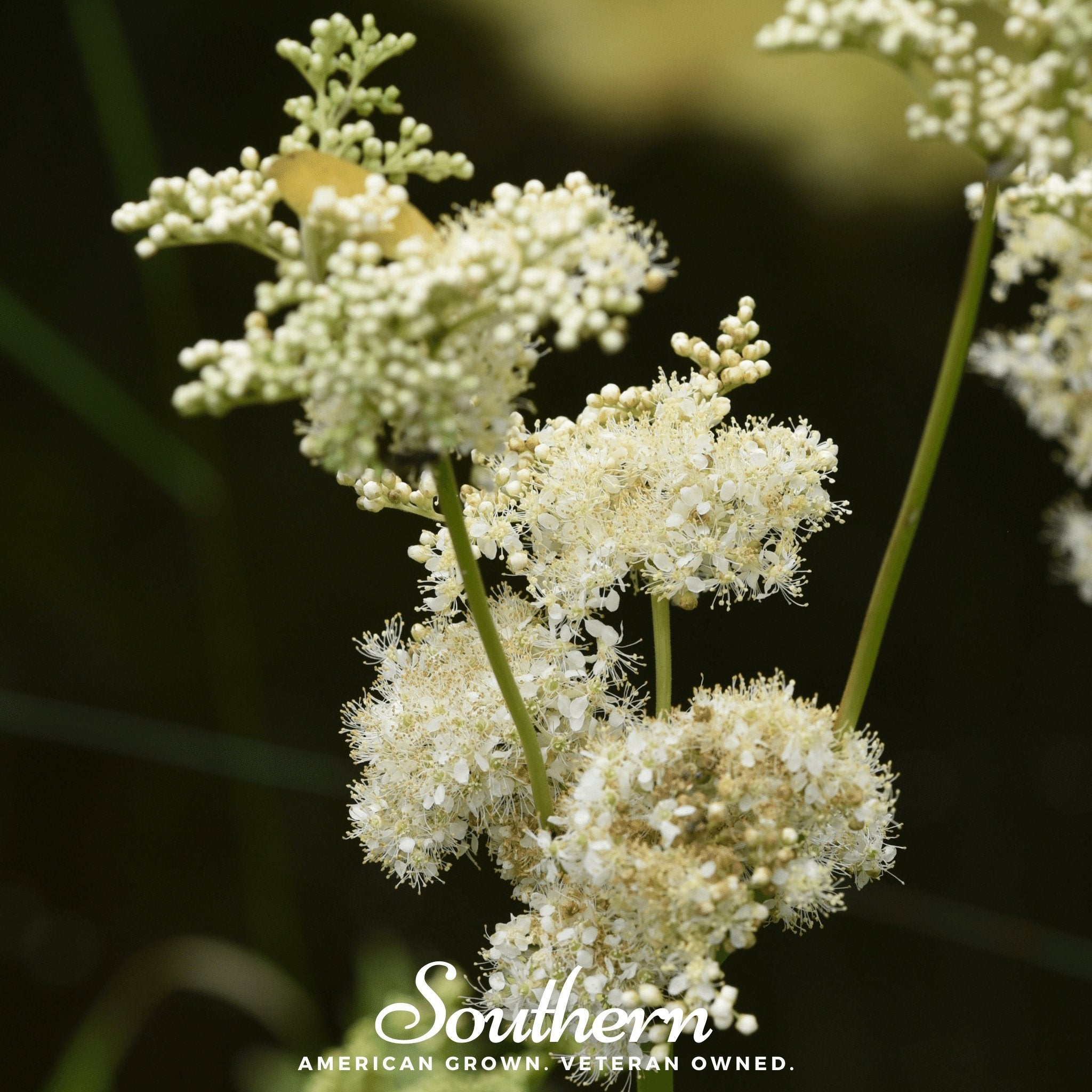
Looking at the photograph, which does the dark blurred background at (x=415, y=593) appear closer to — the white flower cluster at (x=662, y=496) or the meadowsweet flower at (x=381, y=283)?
the white flower cluster at (x=662, y=496)

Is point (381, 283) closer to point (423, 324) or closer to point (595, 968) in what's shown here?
point (423, 324)

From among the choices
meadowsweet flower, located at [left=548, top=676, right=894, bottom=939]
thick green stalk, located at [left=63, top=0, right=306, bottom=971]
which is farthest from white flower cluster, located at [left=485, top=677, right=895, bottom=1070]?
thick green stalk, located at [left=63, top=0, right=306, bottom=971]

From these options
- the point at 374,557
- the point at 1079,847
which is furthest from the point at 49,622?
the point at 1079,847

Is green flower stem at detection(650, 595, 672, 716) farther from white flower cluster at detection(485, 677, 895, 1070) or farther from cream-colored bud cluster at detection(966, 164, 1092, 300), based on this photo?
cream-colored bud cluster at detection(966, 164, 1092, 300)

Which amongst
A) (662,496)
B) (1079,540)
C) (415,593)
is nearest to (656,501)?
(662,496)

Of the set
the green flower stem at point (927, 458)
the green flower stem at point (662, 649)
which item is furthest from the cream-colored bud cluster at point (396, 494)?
the green flower stem at point (927, 458)
